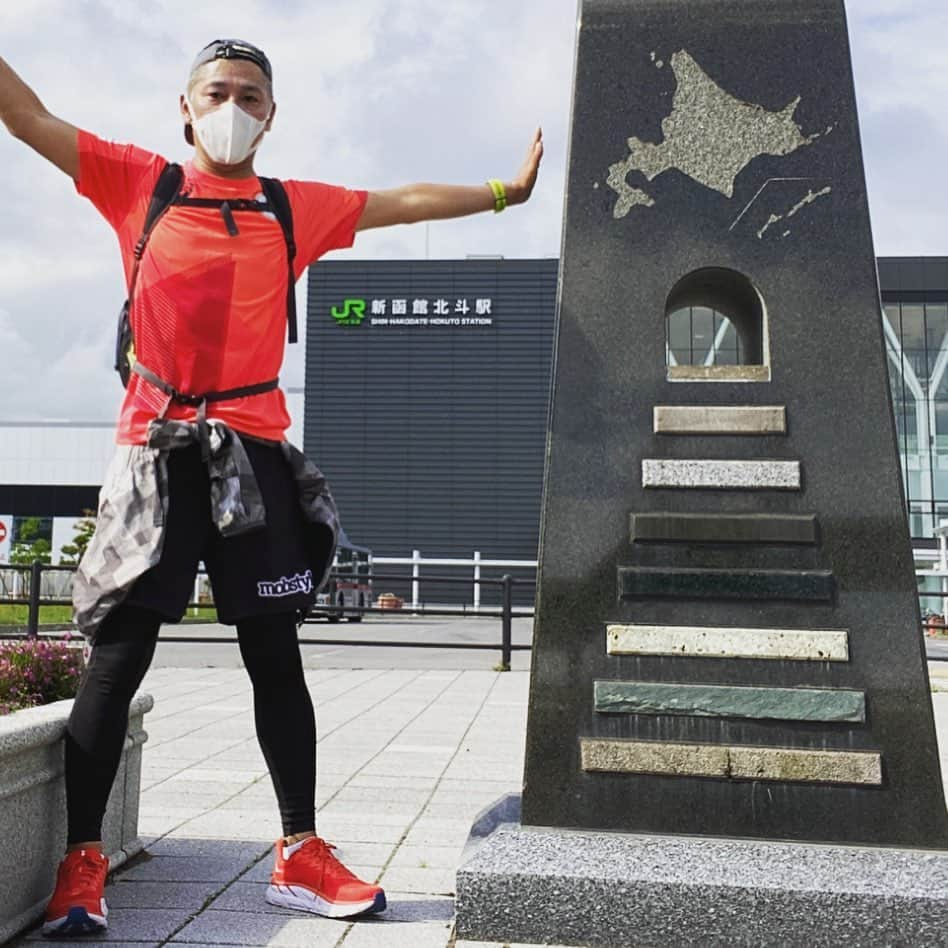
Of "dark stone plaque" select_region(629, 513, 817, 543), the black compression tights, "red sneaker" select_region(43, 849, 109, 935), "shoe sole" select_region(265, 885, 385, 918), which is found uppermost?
"dark stone plaque" select_region(629, 513, 817, 543)

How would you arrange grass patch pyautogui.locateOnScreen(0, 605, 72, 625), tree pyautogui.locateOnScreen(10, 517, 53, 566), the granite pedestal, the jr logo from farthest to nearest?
the jr logo, tree pyautogui.locateOnScreen(10, 517, 53, 566), grass patch pyautogui.locateOnScreen(0, 605, 72, 625), the granite pedestal

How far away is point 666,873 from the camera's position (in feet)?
7.34

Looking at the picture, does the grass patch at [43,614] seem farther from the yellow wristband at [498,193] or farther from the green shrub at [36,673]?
the yellow wristband at [498,193]

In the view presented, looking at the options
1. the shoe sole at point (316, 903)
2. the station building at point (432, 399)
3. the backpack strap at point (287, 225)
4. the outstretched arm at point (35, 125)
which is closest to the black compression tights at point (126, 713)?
the shoe sole at point (316, 903)

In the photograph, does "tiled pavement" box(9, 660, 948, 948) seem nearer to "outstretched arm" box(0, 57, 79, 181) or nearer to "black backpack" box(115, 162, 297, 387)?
"black backpack" box(115, 162, 297, 387)

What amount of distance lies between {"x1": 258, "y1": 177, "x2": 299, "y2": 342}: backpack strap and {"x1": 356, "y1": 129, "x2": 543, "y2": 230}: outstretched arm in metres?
0.23

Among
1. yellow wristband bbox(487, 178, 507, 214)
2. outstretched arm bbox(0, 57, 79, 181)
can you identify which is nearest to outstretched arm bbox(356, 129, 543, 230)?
Result: yellow wristband bbox(487, 178, 507, 214)

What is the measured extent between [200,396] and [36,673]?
106cm

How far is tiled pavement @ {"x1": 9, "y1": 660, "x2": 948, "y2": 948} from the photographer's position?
7.83ft

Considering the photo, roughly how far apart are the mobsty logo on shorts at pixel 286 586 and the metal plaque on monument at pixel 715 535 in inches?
23.4

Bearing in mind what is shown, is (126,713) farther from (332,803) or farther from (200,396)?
(332,803)

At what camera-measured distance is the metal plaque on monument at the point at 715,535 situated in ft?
7.64

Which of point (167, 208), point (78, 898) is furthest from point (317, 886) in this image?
point (167, 208)

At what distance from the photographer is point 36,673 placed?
288cm
